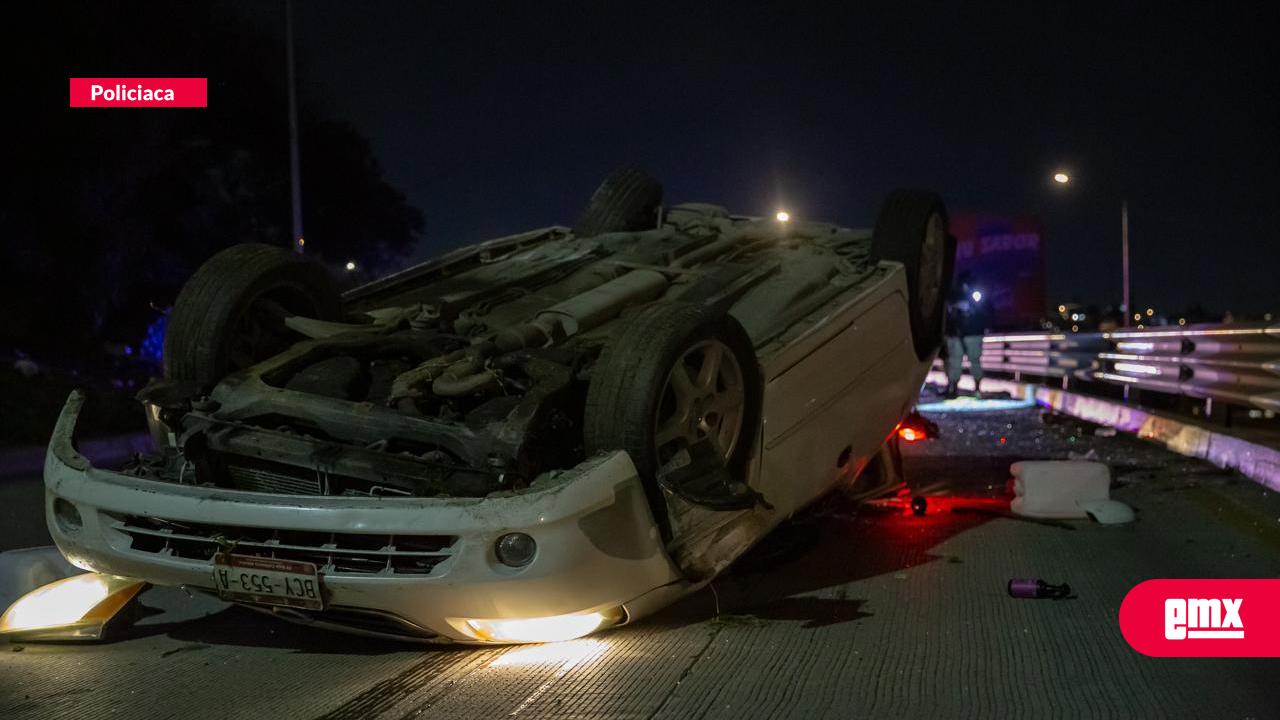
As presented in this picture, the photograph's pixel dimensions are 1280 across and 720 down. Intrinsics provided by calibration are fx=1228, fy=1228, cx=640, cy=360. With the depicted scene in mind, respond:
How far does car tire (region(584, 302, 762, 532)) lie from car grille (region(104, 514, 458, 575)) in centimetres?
68

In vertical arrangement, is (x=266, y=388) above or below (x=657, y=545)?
above

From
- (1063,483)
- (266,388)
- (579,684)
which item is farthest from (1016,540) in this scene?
(266,388)

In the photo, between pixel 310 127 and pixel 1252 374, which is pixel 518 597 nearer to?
pixel 1252 374

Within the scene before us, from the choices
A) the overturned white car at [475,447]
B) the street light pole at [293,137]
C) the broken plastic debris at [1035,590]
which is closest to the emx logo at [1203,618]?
the broken plastic debris at [1035,590]

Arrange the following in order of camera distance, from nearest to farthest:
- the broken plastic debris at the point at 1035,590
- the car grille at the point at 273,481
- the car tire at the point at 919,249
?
the car grille at the point at 273,481, the broken plastic debris at the point at 1035,590, the car tire at the point at 919,249

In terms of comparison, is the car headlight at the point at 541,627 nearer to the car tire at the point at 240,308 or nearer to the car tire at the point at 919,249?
the car tire at the point at 240,308

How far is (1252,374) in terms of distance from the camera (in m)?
10.4

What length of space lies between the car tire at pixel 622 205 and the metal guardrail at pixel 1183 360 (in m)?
4.58

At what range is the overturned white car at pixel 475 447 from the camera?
3904 mm

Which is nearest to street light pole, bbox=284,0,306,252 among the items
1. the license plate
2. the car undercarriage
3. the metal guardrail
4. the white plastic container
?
the metal guardrail

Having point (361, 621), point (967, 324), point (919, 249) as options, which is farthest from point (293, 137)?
point (361, 621)

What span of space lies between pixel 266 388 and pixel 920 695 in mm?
2613

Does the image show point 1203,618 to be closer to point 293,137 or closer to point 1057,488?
point 1057,488

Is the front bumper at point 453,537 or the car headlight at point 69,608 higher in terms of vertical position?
the front bumper at point 453,537
